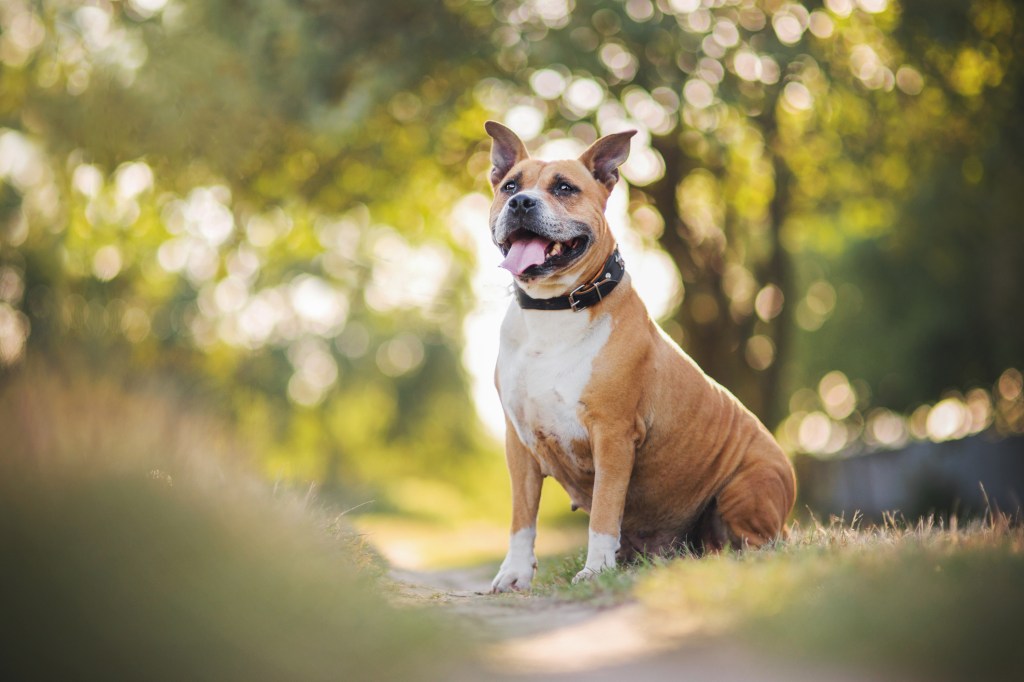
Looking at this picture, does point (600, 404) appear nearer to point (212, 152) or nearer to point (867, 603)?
point (867, 603)

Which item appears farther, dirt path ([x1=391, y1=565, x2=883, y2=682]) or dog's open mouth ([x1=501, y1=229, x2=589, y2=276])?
dog's open mouth ([x1=501, y1=229, x2=589, y2=276])

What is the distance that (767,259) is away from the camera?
52.9 ft

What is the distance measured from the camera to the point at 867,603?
3.76 meters

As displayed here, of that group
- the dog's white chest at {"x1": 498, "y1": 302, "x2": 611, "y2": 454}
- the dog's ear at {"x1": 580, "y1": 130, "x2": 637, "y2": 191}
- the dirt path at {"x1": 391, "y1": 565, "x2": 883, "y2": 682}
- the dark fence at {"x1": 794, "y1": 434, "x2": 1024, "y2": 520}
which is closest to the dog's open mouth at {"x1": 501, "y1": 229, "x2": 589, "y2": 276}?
the dog's white chest at {"x1": 498, "y1": 302, "x2": 611, "y2": 454}

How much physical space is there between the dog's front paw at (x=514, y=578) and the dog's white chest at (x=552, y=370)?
0.70 meters

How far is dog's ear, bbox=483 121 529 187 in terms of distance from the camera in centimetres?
613

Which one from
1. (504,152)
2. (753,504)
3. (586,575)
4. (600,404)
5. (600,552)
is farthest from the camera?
(504,152)

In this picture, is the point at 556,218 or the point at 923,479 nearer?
the point at 556,218

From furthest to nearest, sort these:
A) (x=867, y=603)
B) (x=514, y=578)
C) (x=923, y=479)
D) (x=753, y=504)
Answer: (x=923, y=479) < (x=753, y=504) < (x=514, y=578) < (x=867, y=603)

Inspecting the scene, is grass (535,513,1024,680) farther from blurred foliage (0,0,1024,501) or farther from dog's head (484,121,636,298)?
blurred foliage (0,0,1024,501)

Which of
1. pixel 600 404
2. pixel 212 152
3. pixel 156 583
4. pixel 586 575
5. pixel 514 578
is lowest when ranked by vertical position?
pixel 514 578

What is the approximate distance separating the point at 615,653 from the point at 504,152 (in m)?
3.59

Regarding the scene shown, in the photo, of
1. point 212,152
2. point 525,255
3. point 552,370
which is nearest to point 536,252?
point 525,255

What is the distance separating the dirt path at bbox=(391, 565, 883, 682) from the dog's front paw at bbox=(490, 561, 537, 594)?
1226 millimetres
